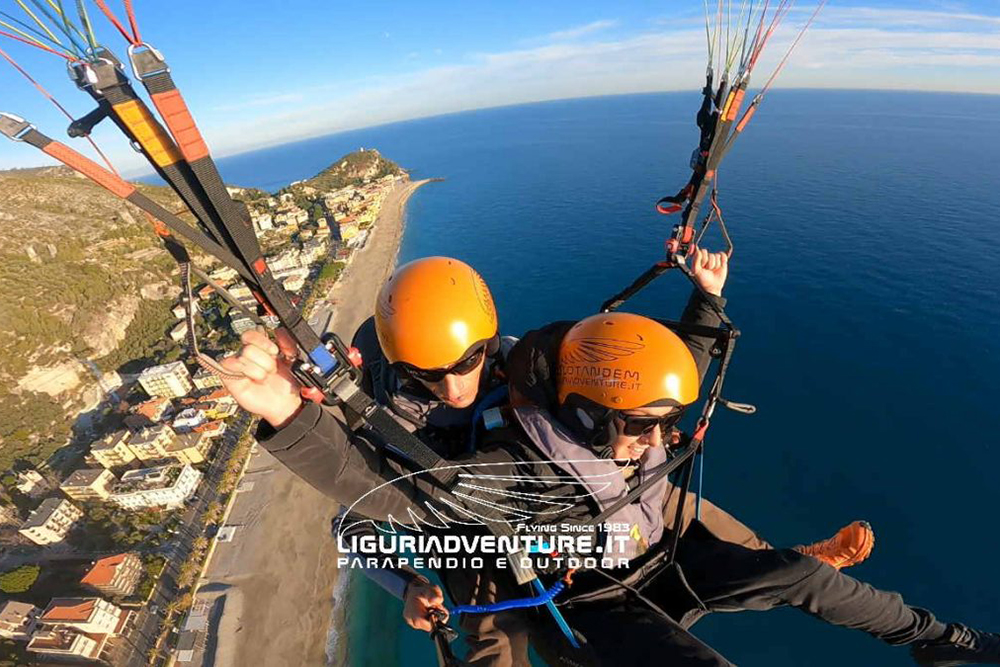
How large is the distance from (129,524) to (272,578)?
1047 cm

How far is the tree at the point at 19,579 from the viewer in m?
20.3

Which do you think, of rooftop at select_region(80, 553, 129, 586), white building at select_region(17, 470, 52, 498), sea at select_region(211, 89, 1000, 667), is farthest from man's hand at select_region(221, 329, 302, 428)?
white building at select_region(17, 470, 52, 498)

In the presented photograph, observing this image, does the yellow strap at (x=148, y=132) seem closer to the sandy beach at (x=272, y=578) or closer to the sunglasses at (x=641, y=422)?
the sunglasses at (x=641, y=422)

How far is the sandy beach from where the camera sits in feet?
54.2

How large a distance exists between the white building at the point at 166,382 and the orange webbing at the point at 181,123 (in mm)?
39007

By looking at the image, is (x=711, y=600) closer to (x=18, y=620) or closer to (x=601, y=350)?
(x=601, y=350)

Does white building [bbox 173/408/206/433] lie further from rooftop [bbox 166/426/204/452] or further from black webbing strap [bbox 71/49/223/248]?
black webbing strap [bbox 71/49/223/248]

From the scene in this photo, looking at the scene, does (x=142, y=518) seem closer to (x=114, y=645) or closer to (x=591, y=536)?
(x=114, y=645)

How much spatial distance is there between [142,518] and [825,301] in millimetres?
45908

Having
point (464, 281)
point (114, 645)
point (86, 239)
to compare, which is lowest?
point (114, 645)

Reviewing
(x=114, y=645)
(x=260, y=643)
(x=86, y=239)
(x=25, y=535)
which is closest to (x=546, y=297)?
(x=260, y=643)

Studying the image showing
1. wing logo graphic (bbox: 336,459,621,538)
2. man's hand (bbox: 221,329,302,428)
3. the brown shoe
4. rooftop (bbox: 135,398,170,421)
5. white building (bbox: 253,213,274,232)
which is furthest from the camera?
white building (bbox: 253,213,274,232)

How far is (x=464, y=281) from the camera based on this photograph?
3508mm

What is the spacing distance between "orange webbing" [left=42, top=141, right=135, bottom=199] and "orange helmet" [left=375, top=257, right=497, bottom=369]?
1.88 metres
